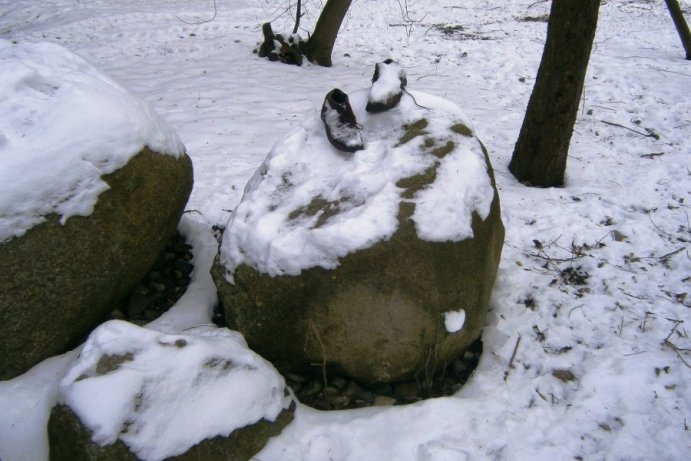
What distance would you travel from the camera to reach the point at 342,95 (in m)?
2.85

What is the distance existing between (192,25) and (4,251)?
7310mm

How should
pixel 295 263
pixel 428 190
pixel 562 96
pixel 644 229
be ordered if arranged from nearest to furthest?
pixel 295 263, pixel 428 190, pixel 644 229, pixel 562 96

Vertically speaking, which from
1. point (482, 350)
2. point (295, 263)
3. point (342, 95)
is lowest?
point (482, 350)

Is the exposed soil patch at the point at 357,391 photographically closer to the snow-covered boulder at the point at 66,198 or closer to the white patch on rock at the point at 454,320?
the white patch on rock at the point at 454,320

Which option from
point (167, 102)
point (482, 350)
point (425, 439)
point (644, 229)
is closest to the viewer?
point (425, 439)

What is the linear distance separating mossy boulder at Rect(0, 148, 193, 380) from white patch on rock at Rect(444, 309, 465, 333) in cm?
163

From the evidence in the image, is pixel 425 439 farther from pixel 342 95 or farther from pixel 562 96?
pixel 562 96

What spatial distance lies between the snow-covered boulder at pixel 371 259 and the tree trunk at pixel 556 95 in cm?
134

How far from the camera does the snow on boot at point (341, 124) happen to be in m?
2.71

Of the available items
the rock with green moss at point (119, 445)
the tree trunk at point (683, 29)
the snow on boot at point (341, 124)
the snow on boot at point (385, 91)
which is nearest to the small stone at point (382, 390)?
the rock with green moss at point (119, 445)

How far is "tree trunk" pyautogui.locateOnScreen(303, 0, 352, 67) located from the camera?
23.0 ft

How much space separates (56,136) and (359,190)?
4.77ft

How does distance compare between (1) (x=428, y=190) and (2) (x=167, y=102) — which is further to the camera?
(2) (x=167, y=102)

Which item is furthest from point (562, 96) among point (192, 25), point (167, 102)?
point (192, 25)
